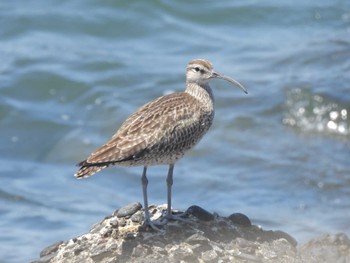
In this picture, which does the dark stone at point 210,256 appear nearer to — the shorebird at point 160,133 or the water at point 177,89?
the shorebird at point 160,133

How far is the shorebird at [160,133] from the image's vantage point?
9.38 metres

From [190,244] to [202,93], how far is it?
171cm

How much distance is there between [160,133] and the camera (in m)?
9.69

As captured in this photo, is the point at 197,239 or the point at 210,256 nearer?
the point at 210,256

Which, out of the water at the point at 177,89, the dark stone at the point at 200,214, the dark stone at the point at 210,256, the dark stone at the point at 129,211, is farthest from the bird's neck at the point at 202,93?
the water at the point at 177,89

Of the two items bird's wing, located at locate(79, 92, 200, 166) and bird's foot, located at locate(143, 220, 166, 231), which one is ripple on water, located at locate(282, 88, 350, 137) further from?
bird's foot, located at locate(143, 220, 166, 231)

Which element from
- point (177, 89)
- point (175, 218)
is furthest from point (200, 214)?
point (177, 89)

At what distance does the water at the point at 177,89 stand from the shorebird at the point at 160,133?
3.19 meters

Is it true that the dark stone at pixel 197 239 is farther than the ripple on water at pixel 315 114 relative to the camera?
No

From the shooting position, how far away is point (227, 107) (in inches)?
731

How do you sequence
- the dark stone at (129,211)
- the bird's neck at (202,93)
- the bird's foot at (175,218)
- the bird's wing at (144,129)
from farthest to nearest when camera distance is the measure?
1. the bird's neck at (202,93)
2. the dark stone at (129,211)
3. the bird's foot at (175,218)
4. the bird's wing at (144,129)

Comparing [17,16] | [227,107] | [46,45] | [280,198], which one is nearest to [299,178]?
[280,198]

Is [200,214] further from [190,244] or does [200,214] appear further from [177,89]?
[177,89]

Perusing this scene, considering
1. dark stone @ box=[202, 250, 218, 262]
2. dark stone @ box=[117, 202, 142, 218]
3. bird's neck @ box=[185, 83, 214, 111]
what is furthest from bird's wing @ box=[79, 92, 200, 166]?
Result: dark stone @ box=[202, 250, 218, 262]
